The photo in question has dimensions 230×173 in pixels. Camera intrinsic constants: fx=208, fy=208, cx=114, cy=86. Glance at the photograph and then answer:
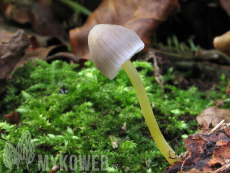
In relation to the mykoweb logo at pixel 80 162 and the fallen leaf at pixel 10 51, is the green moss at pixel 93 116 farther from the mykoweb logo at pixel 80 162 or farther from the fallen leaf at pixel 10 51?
the fallen leaf at pixel 10 51

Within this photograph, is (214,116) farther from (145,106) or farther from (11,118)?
(11,118)

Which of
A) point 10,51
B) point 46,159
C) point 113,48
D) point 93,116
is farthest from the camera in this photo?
point 10,51

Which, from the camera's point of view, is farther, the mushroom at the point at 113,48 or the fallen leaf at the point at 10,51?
the fallen leaf at the point at 10,51

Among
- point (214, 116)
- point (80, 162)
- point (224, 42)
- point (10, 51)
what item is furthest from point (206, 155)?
point (10, 51)

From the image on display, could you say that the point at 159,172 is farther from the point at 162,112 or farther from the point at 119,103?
the point at 119,103

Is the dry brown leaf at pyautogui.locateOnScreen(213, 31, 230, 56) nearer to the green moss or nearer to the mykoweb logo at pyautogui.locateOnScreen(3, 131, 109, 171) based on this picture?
the green moss

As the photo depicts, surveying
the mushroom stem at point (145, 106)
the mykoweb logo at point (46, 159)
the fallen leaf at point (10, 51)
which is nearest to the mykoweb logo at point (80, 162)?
the mykoweb logo at point (46, 159)
